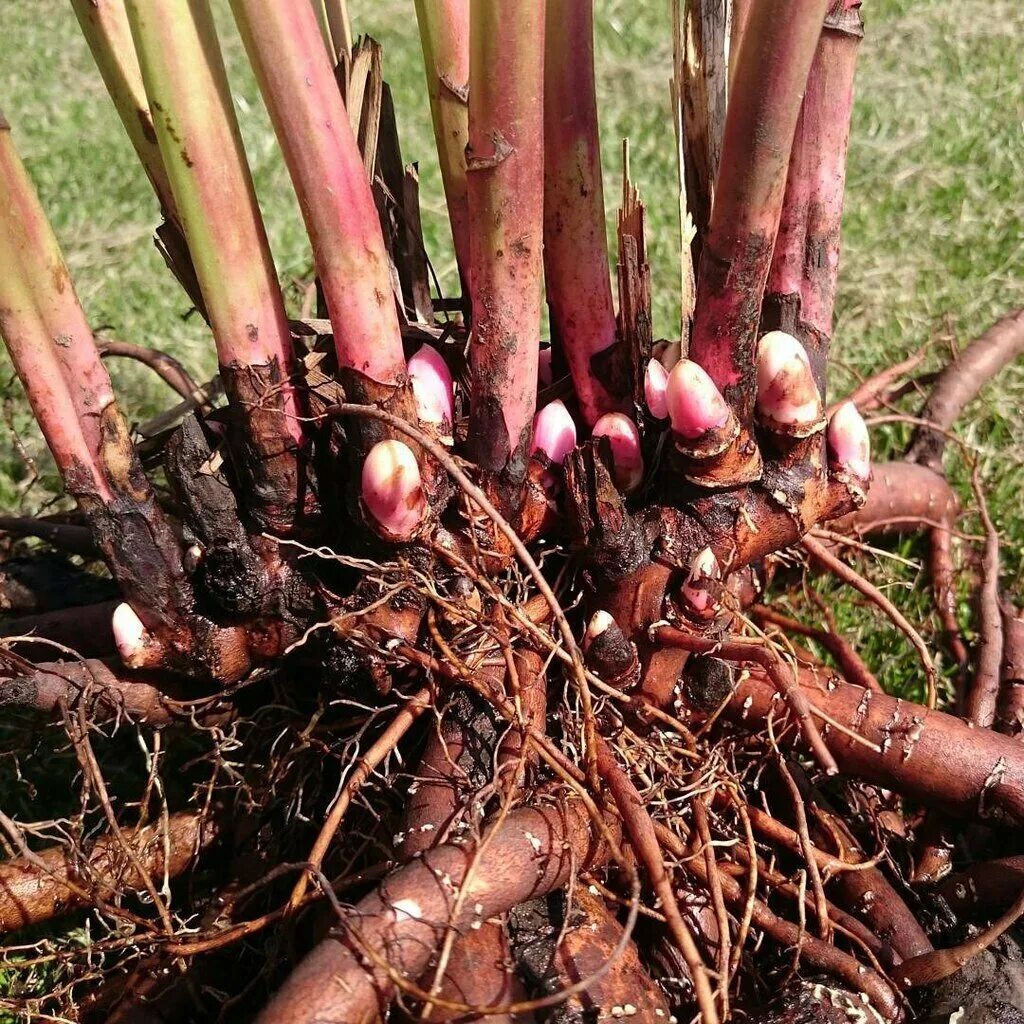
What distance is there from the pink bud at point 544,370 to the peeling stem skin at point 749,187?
0.20 metres

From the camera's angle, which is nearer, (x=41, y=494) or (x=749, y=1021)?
(x=749, y=1021)

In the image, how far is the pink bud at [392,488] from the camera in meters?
0.93

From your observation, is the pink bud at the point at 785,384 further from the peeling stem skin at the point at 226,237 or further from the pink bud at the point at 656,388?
the peeling stem skin at the point at 226,237

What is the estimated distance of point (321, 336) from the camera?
104cm

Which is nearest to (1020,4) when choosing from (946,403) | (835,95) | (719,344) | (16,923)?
(946,403)

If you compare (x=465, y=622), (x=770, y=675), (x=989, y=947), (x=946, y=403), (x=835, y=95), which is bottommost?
(x=989, y=947)

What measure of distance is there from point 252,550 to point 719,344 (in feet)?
1.59

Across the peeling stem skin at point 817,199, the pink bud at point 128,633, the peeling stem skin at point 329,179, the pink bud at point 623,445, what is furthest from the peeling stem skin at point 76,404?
the peeling stem skin at point 817,199

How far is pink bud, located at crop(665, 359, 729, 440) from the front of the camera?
0.94 meters

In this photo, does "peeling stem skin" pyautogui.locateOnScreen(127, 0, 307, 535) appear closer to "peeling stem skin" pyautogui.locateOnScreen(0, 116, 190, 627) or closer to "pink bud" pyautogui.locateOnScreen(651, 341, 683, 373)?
"peeling stem skin" pyautogui.locateOnScreen(0, 116, 190, 627)

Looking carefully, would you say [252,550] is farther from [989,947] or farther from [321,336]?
[989,947]

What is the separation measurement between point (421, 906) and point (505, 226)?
57 centimetres

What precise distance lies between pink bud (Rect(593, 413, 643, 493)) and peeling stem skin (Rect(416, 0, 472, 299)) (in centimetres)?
18

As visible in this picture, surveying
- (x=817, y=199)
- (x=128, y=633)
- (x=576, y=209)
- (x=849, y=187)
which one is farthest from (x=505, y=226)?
(x=849, y=187)
